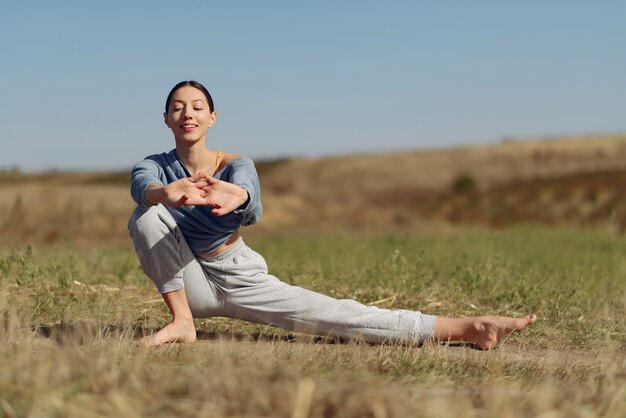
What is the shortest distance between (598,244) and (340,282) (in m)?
5.85

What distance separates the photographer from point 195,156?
493 centimetres

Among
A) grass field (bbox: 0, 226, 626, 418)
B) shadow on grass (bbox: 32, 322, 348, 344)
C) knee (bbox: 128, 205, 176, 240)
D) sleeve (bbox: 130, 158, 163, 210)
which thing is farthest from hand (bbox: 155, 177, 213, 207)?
shadow on grass (bbox: 32, 322, 348, 344)

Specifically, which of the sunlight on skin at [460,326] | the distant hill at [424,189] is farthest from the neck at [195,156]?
the distant hill at [424,189]

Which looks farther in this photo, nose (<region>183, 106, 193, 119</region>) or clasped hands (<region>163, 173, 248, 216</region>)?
nose (<region>183, 106, 193, 119</region>)

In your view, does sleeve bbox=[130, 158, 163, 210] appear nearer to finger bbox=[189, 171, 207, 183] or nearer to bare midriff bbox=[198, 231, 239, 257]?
finger bbox=[189, 171, 207, 183]

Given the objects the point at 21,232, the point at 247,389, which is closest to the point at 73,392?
the point at 247,389

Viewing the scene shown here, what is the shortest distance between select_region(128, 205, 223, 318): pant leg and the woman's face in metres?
0.46

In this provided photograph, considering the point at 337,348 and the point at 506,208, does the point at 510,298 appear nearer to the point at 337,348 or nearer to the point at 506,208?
the point at 337,348

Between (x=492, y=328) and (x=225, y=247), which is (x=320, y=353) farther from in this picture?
(x=492, y=328)

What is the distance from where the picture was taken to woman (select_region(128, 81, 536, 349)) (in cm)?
475

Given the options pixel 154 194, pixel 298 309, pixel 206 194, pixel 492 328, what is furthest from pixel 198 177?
pixel 492 328

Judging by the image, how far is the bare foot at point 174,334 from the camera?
15.3ft

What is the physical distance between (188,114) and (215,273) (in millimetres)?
947

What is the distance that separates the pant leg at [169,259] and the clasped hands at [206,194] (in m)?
0.38
